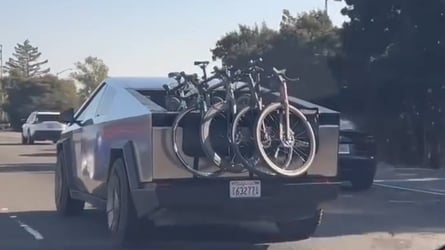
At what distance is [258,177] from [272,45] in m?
36.9

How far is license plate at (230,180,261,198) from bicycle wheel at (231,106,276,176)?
0.60 ft

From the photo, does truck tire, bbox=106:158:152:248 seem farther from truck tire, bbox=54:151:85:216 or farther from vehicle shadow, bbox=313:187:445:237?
truck tire, bbox=54:151:85:216

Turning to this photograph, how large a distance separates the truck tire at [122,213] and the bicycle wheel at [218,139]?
105cm

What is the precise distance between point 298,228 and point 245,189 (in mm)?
1628

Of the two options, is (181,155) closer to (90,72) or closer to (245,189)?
(245,189)

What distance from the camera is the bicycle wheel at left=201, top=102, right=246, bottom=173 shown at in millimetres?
10320

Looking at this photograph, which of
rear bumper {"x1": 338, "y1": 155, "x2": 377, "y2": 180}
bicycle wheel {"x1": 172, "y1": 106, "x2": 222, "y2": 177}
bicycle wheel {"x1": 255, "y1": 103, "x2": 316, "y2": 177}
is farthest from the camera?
rear bumper {"x1": 338, "y1": 155, "x2": 377, "y2": 180}

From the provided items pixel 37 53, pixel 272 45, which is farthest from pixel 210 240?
pixel 37 53

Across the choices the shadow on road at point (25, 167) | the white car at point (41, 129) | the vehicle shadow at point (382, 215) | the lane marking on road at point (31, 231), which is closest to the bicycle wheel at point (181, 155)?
the vehicle shadow at point (382, 215)

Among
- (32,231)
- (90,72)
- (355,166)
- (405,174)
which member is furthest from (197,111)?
(90,72)

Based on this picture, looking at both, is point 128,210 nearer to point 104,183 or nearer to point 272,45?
point 104,183

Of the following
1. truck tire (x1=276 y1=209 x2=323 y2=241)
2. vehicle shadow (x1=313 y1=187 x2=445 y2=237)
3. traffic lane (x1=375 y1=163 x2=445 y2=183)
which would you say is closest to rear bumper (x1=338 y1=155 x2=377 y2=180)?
vehicle shadow (x1=313 y1=187 x2=445 y2=237)

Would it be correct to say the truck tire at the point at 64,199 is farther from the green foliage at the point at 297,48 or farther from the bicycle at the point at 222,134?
the green foliage at the point at 297,48

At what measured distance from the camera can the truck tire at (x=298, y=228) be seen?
1168 cm
